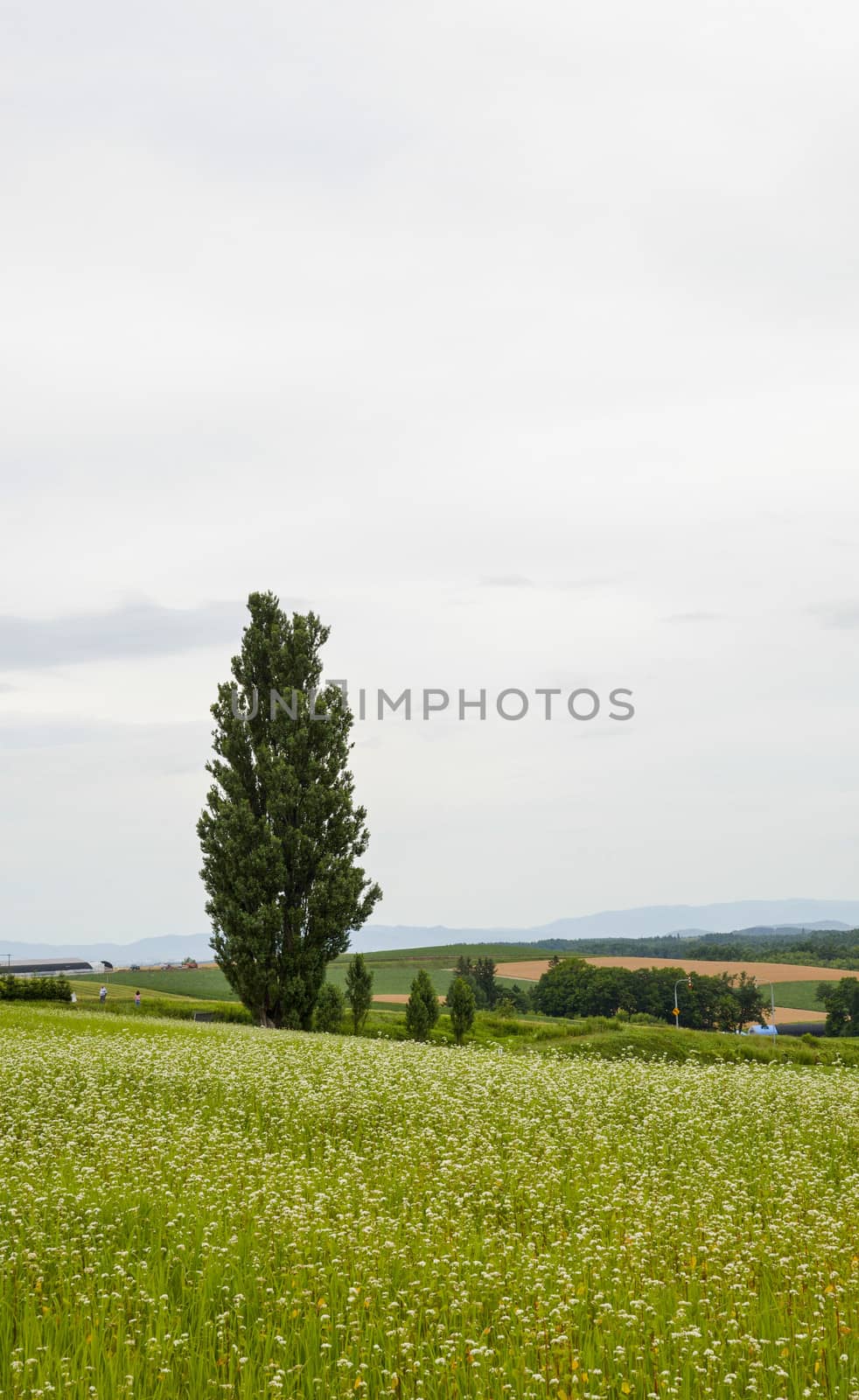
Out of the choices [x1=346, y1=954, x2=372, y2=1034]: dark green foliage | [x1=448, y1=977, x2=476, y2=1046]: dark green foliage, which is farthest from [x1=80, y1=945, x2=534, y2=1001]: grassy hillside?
[x1=346, y1=954, x2=372, y2=1034]: dark green foliage

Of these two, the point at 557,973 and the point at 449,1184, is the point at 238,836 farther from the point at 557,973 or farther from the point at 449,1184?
the point at 557,973

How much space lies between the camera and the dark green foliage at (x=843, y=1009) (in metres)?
76.0

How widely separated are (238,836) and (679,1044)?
56.0ft

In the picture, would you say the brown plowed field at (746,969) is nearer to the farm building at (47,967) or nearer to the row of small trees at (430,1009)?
the row of small trees at (430,1009)

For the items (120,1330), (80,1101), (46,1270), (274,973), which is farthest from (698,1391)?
(274,973)

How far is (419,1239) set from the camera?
10.1 metres

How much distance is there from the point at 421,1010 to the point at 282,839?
17184 millimetres

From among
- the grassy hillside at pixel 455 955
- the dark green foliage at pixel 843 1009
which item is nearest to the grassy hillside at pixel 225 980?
the grassy hillside at pixel 455 955

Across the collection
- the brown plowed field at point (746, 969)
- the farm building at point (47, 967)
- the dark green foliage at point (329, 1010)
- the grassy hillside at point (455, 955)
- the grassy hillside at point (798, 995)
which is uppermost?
the dark green foliage at point (329, 1010)

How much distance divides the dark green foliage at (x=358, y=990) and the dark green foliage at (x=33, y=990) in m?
13.8

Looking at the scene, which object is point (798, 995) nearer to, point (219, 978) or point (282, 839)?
point (219, 978)

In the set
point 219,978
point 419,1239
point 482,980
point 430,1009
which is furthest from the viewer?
point 482,980

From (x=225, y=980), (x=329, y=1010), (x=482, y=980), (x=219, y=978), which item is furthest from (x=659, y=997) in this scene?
(x=329, y=1010)

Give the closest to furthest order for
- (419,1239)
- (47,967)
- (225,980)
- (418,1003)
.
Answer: (419,1239)
(418,1003)
(225,980)
(47,967)
